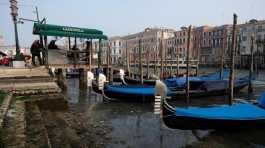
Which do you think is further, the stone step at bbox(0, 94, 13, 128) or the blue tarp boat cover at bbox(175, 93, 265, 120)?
the blue tarp boat cover at bbox(175, 93, 265, 120)

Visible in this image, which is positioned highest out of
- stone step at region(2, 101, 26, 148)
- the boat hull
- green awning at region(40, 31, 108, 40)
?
green awning at region(40, 31, 108, 40)

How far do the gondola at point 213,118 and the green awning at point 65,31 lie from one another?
10.7m

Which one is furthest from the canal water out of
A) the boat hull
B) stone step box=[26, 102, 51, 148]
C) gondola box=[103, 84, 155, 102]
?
gondola box=[103, 84, 155, 102]

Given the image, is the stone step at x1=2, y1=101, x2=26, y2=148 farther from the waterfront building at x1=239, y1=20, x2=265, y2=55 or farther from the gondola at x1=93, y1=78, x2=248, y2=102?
the waterfront building at x1=239, y1=20, x2=265, y2=55

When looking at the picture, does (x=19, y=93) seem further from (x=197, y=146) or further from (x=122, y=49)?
(x=122, y=49)

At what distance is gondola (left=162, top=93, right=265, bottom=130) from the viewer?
27.6 ft

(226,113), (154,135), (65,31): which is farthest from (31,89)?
(65,31)

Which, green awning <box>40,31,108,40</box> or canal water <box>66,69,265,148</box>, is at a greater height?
green awning <box>40,31,108,40</box>

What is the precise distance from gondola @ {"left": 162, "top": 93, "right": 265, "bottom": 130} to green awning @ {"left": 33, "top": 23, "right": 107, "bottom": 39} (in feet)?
35.1

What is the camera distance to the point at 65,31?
1750 centimetres

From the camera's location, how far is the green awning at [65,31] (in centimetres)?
1653

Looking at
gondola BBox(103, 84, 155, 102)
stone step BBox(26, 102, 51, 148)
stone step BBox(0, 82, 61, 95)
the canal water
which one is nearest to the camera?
stone step BBox(26, 102, 51, 148)

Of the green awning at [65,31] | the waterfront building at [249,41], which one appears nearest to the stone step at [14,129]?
the green awning at [65,31]

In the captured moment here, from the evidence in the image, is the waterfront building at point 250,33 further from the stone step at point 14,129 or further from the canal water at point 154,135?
the stone step at point 14,129
